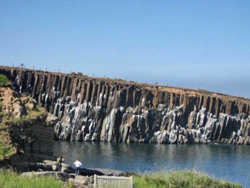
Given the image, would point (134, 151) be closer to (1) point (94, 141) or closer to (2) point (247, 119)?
(1) point (94, 141)

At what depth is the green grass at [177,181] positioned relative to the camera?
99.7 ft

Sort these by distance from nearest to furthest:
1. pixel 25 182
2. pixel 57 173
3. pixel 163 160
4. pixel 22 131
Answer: pixel 25 182, pixel 57 173, pixel 22 131, pixel 163 160

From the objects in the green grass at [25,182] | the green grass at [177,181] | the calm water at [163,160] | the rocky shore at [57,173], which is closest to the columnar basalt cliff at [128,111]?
the calm water at [163,160]

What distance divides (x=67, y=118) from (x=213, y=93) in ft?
157

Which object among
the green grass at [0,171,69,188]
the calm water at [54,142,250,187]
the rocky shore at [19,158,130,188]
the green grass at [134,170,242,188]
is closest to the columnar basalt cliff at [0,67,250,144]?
the calm water at [54,142,250,187]

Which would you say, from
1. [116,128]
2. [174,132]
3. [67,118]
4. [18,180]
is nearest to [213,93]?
[174,132]

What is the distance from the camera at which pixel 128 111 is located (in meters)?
111

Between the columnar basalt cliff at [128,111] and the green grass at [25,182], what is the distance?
261 ft

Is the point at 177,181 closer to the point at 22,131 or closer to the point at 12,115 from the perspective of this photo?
the point at 22,131

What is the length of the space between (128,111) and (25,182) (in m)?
88.4

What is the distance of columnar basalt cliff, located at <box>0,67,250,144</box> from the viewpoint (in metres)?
105

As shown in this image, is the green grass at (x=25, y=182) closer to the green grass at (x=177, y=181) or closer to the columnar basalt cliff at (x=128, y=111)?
the green grass at (x=177, y=181)

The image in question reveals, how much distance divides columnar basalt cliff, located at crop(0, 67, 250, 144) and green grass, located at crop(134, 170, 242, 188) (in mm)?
71174

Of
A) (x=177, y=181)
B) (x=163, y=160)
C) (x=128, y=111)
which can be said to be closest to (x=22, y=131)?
(x=177, y=181)
